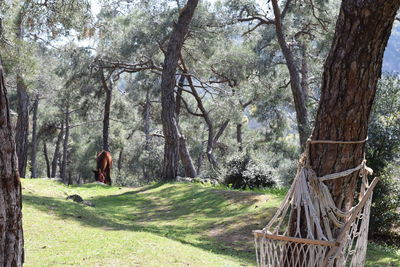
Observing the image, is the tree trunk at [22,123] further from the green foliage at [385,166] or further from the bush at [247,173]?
the green foliage at [385,166]

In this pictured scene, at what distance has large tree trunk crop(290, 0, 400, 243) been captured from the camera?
3.39 meters

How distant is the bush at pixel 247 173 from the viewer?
12.5 metres

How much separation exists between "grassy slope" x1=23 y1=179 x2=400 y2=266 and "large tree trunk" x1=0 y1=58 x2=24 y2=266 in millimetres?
1988

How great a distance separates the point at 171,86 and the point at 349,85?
1032 cm

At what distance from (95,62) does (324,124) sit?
15.8 metres

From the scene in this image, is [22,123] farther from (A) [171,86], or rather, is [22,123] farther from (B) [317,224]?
(B) [317,224]

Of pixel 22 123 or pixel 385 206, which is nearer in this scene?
pixel 385 206

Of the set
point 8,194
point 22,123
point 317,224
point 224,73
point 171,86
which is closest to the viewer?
point 8,194

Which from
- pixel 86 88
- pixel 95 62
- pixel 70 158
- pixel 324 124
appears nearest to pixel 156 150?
pixel 86 88

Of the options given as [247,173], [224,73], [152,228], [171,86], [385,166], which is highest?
[224,73]

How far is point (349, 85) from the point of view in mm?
3461

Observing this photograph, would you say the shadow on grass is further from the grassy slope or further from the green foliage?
the green foliage

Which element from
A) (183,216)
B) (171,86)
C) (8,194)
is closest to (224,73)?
(171,86)

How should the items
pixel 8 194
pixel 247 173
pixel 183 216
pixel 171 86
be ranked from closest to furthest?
pixel 8 194
pixel 183 216
pixel 247 173
pixel 171 86
